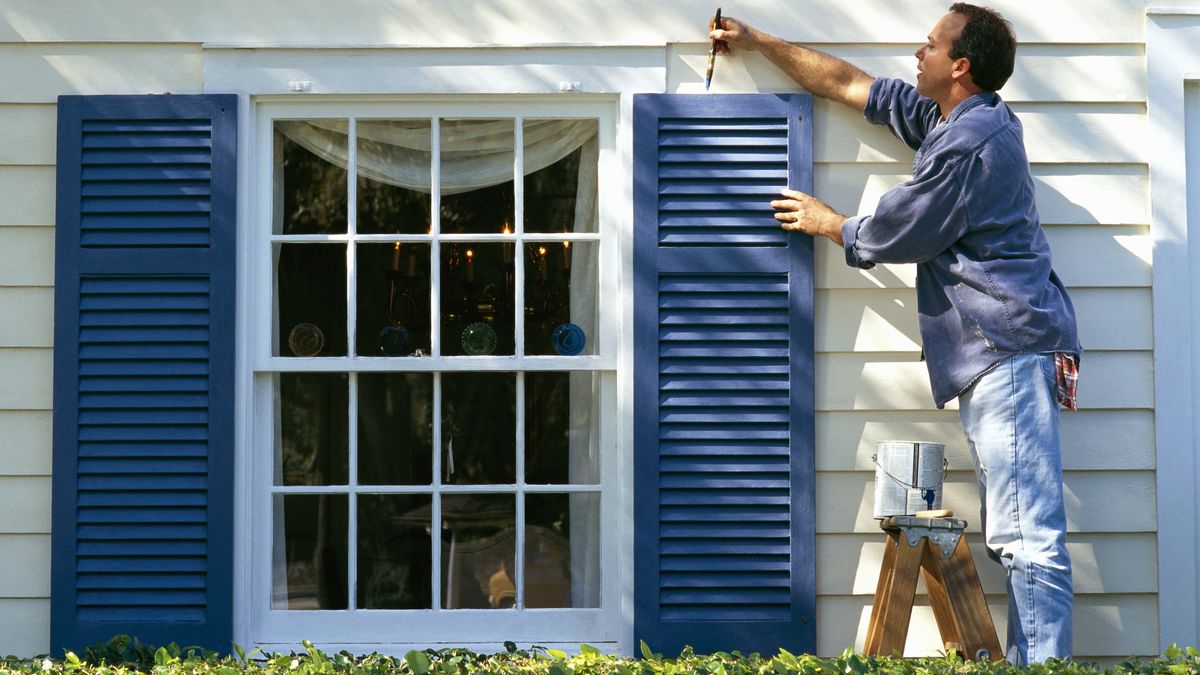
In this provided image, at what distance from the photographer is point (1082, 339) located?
396 cm

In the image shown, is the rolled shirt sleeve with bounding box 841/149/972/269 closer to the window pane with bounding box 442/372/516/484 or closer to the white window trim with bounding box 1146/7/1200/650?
the white window trim with bounding box 1146/7/1200/650

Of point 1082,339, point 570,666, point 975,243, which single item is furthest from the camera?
point 1082,339

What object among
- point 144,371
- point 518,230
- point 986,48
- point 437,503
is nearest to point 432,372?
point 437,503

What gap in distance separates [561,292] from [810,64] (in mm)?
1010

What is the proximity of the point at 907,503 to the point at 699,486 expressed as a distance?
61cm

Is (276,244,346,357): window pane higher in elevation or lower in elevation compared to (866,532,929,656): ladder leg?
higher

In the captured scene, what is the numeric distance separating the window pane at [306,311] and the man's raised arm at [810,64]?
141 centimetres

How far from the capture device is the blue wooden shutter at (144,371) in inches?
152

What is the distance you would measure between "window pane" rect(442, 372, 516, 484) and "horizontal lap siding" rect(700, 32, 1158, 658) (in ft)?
3.09

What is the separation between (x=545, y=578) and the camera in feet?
13.1

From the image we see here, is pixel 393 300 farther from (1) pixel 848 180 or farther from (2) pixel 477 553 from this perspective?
(1) pixel 848 180

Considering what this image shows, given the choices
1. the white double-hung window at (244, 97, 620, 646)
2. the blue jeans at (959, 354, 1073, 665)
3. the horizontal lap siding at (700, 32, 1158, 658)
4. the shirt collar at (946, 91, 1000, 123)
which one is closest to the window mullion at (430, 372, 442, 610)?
the white double-hung window at (244, 97, 620, 646)

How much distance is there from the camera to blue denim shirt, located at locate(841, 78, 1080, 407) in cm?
360

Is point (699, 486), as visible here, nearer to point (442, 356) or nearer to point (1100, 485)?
point (442, 356)
